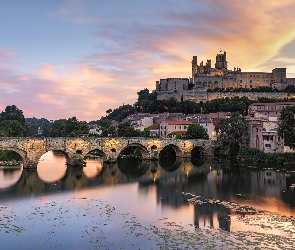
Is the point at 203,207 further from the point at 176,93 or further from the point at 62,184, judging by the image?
the point at 176,93

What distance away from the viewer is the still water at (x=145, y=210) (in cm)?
1744

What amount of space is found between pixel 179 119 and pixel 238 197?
4971 cm

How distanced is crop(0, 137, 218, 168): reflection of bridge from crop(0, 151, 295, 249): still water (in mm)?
2395

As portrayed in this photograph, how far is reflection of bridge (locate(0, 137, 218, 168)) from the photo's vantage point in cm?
3894

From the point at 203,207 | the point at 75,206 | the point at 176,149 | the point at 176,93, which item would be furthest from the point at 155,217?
the point at 176,93

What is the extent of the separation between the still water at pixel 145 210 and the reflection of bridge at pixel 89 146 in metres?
2.40

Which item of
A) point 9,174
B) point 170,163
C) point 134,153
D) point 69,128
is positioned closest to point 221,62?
point 69,128

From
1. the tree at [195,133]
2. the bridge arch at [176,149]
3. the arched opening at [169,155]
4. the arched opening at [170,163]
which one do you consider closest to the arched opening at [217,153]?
the tree at [195,133]

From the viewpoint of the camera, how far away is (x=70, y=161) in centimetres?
4281

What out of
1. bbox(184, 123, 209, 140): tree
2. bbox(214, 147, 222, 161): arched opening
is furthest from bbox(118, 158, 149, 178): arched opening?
bbox(214, 147, 222, 161): arched opening

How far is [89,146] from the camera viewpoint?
43.7 m

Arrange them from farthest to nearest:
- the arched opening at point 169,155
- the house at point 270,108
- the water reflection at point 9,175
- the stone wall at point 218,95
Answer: the stone wall at point 218,95
the house at point 270,108
the arched opening at point 169,155
the water reflection at point 9,175

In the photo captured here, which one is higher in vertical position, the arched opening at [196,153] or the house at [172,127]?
the house at [172,127]

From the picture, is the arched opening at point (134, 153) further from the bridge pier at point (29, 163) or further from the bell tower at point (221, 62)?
the bell tower at point (221, 62)
